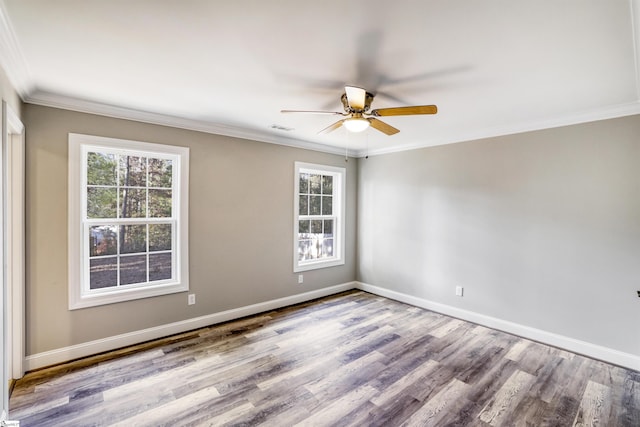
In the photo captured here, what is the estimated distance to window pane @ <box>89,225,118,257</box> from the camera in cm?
296

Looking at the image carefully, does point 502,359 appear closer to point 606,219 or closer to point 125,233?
point 606,219

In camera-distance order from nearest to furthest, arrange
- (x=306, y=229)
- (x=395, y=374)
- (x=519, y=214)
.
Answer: (x=395, y=374), (x=519, y=214), (x=306, y=229)

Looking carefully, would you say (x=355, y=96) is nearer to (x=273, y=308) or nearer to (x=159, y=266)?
(x=159, y=266)

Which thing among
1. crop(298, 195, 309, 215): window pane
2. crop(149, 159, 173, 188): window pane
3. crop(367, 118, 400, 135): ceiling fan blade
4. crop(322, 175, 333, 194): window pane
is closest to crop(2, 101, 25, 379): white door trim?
crop(149, 159, 173, 188): window pane

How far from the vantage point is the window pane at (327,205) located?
16.5ft

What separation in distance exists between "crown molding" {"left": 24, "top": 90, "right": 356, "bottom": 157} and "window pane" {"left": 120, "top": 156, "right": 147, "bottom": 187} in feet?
1.38

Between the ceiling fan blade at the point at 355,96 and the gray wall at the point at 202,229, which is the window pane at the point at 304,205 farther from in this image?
the ceiling fan blade at the point at 355,96

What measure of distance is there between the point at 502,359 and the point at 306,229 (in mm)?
3002

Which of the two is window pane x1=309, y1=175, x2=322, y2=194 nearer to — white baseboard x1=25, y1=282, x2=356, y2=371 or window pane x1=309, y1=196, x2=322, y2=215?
window pane x1=309, y1=196, x2=322, y2=215

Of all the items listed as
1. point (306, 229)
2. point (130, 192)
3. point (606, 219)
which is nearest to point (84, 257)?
point (130, 192)

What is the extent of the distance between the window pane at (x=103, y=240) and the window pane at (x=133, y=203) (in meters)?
0.19

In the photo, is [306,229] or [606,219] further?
[306,229]

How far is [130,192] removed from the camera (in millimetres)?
3160

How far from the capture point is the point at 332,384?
2479 millimetres
